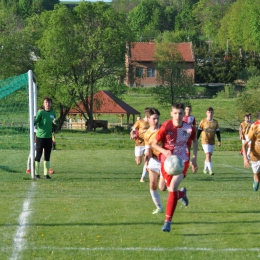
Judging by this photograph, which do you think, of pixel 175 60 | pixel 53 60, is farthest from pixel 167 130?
pixel 175 60

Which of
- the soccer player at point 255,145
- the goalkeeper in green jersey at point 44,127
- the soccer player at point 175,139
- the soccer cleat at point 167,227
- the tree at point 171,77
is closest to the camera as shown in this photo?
the soccer cleat at point 167,227

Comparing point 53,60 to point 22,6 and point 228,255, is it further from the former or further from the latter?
point 22,6

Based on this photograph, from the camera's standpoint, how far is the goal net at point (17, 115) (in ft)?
55.7

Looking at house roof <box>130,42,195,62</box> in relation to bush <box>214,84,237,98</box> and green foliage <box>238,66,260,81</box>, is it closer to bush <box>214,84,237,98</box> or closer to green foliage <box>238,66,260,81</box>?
green foliage <box>238,66,260,81</box>

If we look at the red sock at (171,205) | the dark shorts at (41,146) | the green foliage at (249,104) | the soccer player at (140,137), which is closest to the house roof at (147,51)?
the green foliage at (249,104)

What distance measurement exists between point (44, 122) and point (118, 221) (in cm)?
671

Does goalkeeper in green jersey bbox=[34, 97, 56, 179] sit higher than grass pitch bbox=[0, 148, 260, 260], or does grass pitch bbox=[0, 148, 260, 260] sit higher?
goalkeeper in green jersey bbox=[34, 97, 56, 179]

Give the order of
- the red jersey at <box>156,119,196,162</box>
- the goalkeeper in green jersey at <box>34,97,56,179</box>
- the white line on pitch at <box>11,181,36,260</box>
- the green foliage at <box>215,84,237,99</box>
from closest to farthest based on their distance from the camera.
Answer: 1. the white line on pitch at <box>11,181,36,260</box>
2. the red jersey at <box>156,119,196,162</box>
3. the goalkeeper in green jersey at <box>34,97,56,179</box>
4. the green foliage at <box>215,84,237,99</box>

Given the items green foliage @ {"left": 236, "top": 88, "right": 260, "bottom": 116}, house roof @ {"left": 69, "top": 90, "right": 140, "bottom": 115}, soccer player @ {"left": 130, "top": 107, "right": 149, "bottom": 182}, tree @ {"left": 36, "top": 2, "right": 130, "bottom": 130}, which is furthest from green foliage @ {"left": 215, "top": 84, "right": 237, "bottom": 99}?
soccer player @ {"left": 130, "top": 107, "right": 149, "bottom": 182}

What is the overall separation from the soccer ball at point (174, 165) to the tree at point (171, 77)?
47662mm

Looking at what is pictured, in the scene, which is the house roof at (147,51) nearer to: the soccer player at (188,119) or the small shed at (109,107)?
the small shed at (109,107)

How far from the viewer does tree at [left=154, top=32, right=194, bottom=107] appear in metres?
57.1

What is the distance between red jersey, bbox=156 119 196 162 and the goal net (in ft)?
23.9

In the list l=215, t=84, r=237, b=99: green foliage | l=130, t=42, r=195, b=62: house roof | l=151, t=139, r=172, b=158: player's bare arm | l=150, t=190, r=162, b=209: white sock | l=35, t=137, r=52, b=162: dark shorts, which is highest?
l=130, t=42, r=195, b=62: house roof
